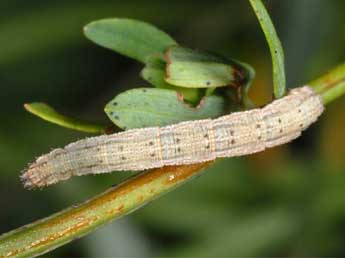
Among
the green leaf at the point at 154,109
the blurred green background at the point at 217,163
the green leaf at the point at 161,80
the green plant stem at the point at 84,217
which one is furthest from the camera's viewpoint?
the blurred green background at the point at 217,163

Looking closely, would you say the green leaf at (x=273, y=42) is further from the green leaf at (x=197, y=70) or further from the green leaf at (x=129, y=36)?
the green leaf at (x=129, y=36)

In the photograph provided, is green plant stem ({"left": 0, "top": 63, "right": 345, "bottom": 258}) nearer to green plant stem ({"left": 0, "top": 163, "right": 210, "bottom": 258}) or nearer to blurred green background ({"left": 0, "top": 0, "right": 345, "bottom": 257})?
green plant stem ({"left": 0, "top": 163, "right": 210, "bottom": 258})

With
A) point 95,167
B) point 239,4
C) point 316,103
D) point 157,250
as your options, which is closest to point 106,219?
point 95,167

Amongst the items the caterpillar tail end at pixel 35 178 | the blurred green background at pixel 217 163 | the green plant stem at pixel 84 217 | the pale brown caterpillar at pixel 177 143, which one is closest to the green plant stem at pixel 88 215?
the green plant stem at pixel 84 217

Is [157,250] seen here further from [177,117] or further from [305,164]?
[177,117]

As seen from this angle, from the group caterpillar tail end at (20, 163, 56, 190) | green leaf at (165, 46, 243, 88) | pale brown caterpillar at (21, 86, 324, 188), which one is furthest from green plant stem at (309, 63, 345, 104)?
caterpillar tail end at (20, 163, 56, 190)

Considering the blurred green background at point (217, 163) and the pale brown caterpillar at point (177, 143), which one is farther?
the blurred green background at point (217, 163)
